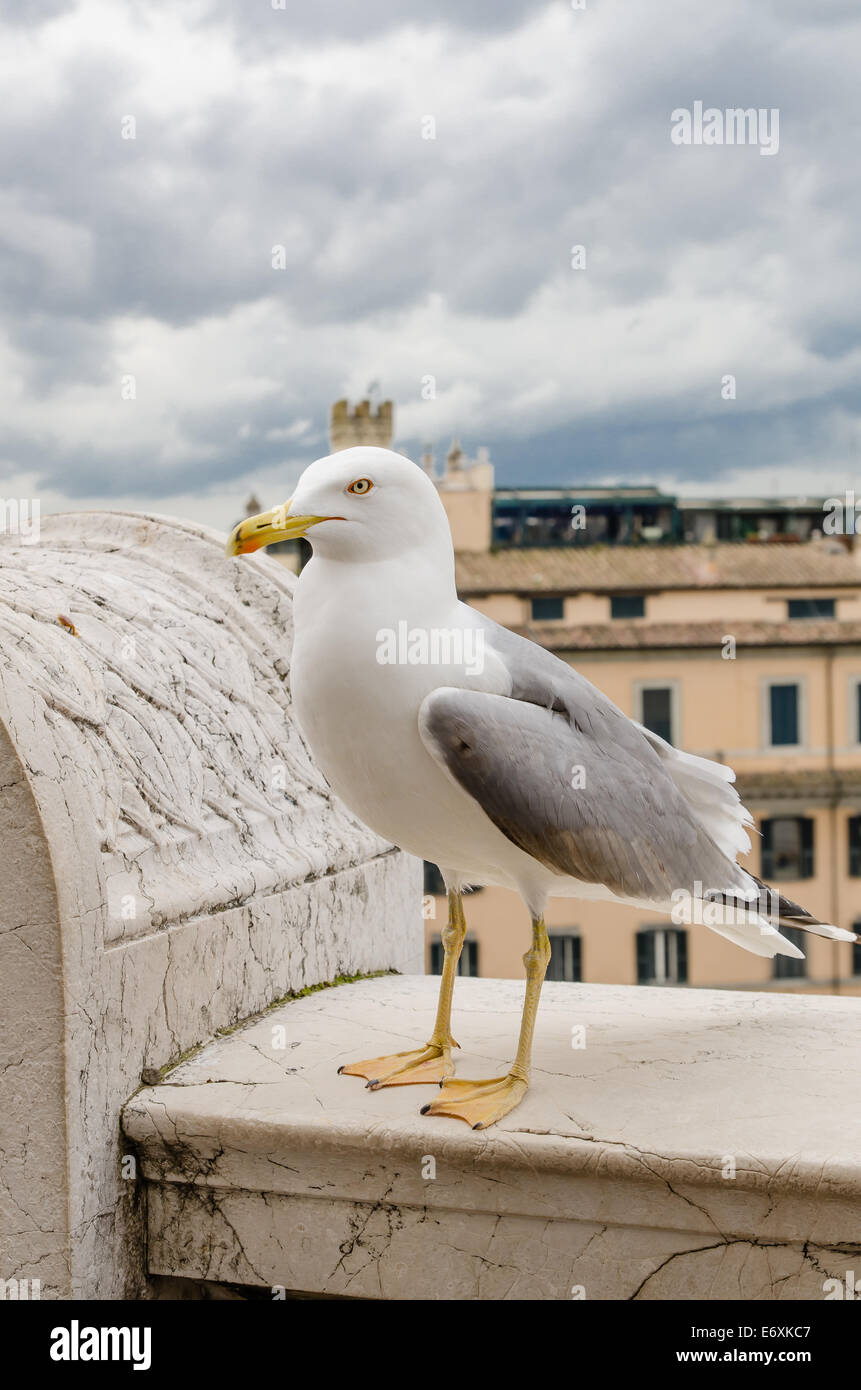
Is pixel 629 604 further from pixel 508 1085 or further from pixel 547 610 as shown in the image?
pixel 508 1085

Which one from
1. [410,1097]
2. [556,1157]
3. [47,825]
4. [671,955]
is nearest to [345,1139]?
[410,1097]

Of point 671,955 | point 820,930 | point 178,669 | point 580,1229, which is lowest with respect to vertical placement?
point 671,955

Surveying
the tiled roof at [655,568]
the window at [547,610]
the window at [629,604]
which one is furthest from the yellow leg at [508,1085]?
the window at [629,604]

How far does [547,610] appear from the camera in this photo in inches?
955

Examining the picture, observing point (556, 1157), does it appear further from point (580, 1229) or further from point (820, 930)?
point (820, 930)

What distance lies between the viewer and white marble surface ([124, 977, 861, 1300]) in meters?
1.99

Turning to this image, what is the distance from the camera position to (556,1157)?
2.02 m

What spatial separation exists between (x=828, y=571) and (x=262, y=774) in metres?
24.0

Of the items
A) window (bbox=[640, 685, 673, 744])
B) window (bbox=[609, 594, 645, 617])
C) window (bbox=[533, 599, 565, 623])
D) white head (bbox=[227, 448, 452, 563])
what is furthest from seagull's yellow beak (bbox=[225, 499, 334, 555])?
window (bbox=[609, 594, 645, 617])

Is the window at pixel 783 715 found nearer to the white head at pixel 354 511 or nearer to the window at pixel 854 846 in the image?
the window at pixel 854 846

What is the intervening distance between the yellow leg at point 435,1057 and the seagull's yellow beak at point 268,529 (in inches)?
31.3

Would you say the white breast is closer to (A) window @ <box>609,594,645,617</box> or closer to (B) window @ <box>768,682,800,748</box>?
(A) window @ <box>609,594,645,617</box>

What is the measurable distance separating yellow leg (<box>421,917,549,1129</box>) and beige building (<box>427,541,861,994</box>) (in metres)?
21.0

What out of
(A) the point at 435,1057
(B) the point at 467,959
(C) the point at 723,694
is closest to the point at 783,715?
(C) the point at 723,694
